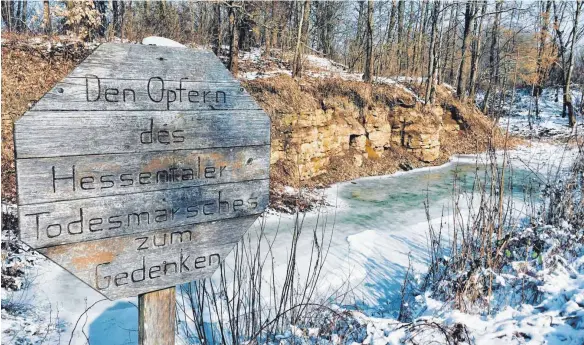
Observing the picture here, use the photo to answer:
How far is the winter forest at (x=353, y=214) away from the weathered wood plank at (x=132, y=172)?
0.03 metres

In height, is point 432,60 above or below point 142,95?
above

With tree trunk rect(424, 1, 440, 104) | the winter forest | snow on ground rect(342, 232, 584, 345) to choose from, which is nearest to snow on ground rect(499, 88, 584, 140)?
the winter forest

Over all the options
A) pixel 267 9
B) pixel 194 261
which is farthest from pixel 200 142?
pixel 267 9

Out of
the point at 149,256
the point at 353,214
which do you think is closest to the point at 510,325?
the point at 149,256

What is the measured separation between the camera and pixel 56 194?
3.75 ft

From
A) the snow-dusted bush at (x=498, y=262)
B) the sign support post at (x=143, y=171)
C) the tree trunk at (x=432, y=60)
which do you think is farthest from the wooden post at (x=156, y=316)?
the tree trunk at (x=432, y=60)

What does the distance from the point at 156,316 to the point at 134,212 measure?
44 cm

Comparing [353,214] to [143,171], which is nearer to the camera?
[143,171]

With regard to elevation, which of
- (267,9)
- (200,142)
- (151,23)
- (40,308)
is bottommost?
(40,308)

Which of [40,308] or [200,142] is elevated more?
[200,142]

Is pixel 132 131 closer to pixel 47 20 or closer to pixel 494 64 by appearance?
pixel 494 64

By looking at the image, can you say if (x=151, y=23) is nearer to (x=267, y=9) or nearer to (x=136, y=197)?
(x=267, y=9)

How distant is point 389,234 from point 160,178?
599 cm

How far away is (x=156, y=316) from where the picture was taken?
4.81 feet
